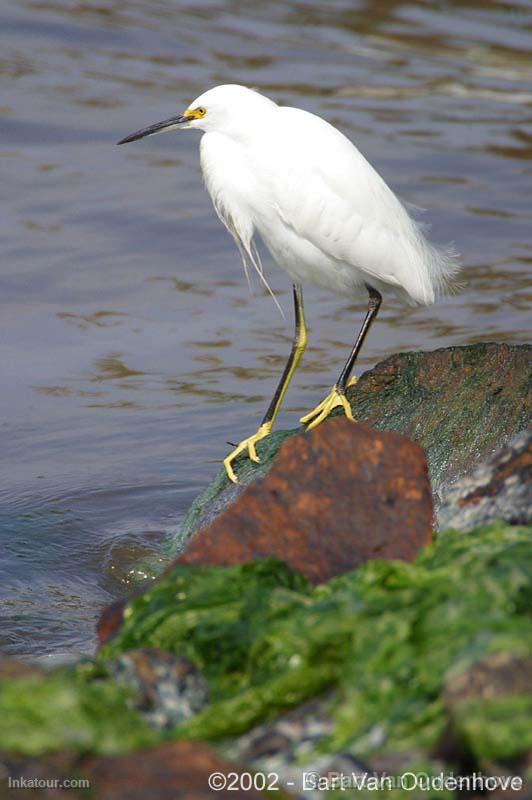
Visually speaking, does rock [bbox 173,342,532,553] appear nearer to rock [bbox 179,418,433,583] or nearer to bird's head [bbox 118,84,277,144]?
bird's head [bbox 118,84,277,144]

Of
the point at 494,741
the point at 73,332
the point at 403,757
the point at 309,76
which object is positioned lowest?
the point at 73,332

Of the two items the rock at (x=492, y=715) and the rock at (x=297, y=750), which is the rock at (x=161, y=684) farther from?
the rock at (x=492, y=715)

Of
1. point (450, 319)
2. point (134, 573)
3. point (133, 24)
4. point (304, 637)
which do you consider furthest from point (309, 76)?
point (304, 637)

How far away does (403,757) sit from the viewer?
1965 mm

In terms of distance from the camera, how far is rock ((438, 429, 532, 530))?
2.83 m

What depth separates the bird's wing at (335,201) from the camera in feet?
15.5

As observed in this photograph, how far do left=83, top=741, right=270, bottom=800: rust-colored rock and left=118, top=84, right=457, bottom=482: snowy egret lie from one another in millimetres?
2930

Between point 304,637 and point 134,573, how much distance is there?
107 inches

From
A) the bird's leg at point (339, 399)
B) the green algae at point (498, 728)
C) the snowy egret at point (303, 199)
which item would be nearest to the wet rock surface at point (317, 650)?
the green algae at point (498, 728)

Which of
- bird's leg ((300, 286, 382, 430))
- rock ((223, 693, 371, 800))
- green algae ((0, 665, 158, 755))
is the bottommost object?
bird's leg ((300, 286, 382, 430))

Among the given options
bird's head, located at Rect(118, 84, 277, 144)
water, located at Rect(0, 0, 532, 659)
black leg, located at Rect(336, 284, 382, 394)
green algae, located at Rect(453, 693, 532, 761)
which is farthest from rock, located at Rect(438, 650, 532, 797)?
bird's head, located at Rect(118, 84, 277, 144)

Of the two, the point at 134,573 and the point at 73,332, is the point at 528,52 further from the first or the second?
the point at 134,573

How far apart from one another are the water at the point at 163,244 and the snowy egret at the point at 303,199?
3.46ft

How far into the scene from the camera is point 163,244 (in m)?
9.09
